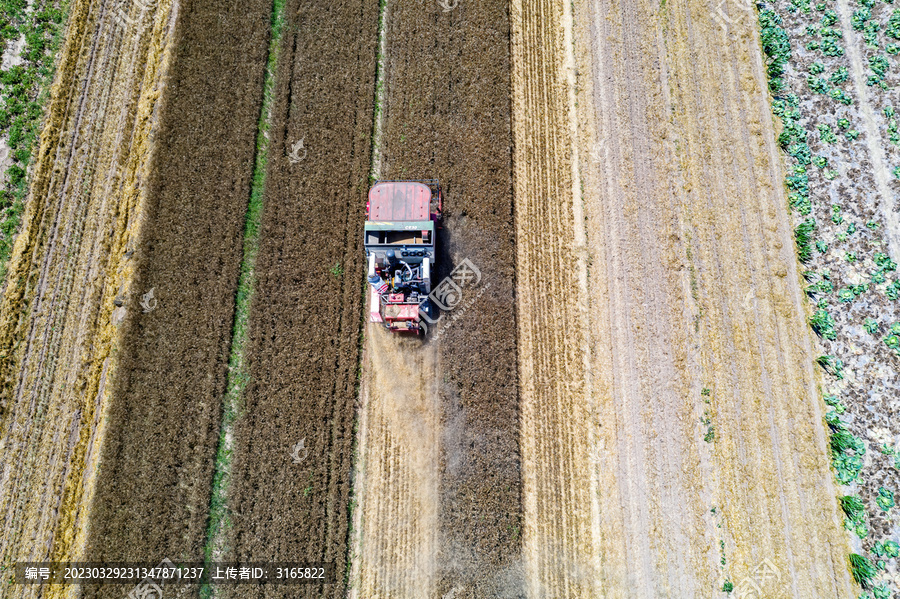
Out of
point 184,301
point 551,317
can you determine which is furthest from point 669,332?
point 184,301

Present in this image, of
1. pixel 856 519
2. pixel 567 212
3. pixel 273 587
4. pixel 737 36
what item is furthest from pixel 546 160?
pixel 273 587

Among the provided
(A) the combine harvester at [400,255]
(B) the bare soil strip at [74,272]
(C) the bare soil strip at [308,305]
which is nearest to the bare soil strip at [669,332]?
(A) the combine harvester at [400,255]

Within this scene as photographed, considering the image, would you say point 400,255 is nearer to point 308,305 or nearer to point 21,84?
point 308,305

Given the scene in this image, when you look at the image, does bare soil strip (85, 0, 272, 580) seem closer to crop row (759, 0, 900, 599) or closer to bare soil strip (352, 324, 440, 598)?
bare soil strip (352, 324, 440, 598)

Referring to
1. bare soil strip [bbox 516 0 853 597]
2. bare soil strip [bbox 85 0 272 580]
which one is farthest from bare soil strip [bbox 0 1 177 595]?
bare soil strip [bbox 516 0 853 597]

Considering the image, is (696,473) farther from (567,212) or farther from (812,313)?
(567,212)

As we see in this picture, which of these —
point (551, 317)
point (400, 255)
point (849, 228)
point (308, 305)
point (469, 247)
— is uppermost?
point (849, 228)

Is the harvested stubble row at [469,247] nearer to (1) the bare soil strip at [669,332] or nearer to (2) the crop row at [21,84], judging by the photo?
Result: (1) the bare soil strip at [669,332]
